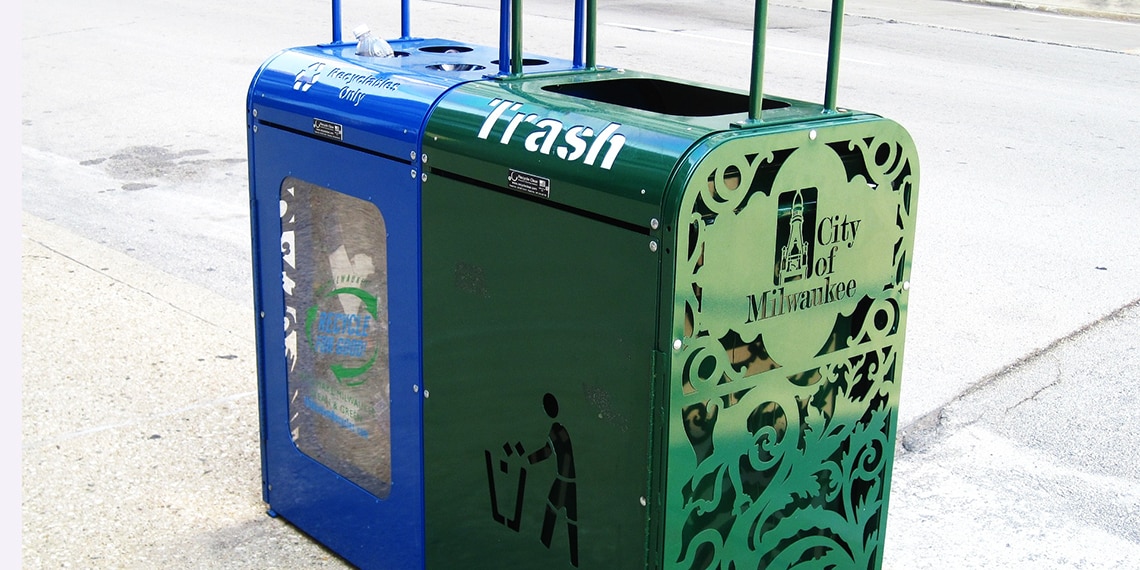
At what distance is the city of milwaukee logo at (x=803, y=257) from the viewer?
2.43 metres

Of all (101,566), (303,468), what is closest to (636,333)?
(303,468)

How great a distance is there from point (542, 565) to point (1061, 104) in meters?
7.79

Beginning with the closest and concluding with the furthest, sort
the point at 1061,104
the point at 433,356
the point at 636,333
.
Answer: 1. the point at 636,333
2. the point at 433,356
3. the point at 1061,104

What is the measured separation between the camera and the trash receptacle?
2.34 metres

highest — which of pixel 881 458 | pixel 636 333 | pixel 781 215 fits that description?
pixel 781 215

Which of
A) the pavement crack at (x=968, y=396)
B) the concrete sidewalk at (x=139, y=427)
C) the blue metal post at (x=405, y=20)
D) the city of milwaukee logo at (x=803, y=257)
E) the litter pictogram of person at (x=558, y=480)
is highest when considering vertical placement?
the blue metal post at (x=405, y=20)

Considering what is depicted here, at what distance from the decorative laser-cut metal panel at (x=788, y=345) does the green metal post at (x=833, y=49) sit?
0.09m

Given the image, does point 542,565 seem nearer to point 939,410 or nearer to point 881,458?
point 881,458

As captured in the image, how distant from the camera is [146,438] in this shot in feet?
13.2

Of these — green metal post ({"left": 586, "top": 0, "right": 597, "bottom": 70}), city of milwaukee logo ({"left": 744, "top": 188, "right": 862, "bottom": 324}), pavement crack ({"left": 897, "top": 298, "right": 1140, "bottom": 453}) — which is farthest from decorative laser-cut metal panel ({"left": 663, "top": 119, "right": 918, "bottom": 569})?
pavement crack ({"left": 897, "top": 298, "right": 1140, "bottom": 453})

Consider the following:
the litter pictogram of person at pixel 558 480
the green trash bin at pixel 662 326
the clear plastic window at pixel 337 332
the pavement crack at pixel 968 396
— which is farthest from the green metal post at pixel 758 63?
the pavement crack at pixel 968 396

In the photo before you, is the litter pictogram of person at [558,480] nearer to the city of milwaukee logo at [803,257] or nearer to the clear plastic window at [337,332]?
the city of milwaukee logo at [803,257]

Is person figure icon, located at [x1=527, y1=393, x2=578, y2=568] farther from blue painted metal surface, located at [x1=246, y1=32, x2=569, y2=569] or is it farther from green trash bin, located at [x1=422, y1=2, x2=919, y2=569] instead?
blue painted metal surface, located at [x1=246, y1=32, x2=569, y2=569]

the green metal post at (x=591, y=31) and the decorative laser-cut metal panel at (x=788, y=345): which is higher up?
the green metal post at (x=591, y=31)
